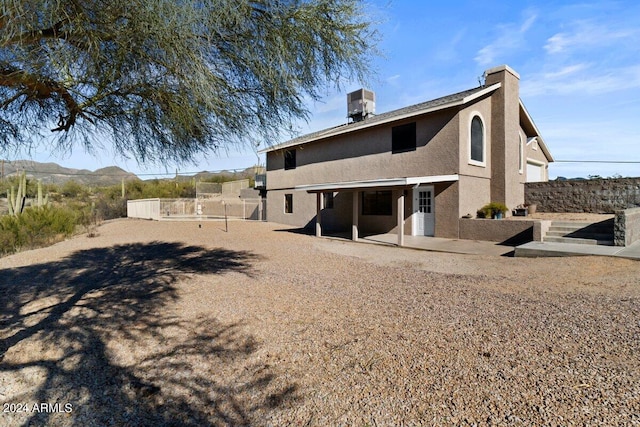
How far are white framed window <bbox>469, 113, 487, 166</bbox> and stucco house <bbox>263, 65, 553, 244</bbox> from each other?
4cm

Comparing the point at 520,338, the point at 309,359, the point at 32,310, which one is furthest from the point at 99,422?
the point at 520,338

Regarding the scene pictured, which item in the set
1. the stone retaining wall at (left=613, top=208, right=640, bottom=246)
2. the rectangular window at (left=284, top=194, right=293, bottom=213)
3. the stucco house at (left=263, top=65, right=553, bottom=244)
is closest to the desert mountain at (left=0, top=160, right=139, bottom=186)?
the stucco house at (left=263, top=65, right=553, bottom=244)

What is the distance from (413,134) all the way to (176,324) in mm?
13954

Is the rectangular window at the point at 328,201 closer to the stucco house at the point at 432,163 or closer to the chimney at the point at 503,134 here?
the stucco house at the point at 432,163

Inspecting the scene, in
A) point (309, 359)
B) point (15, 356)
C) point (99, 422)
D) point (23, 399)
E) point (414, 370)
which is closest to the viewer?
point (99, 422)

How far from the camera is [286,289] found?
695 centimetres

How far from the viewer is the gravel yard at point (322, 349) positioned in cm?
296

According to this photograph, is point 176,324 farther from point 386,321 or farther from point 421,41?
point 421,41

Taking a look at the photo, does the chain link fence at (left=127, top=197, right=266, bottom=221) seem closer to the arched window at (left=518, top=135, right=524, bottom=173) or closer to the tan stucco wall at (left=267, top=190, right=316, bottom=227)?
the tan stucco wall at (left=267, top=190, right=316, bottom=227)

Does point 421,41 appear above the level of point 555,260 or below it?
above

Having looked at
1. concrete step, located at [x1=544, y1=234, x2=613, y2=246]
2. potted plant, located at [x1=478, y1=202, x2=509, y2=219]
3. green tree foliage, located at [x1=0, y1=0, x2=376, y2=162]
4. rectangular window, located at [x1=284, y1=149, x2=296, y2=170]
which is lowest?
concrete step, located at [x1=544, y1=234, x2=613, y2=246]

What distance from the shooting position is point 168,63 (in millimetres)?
3816

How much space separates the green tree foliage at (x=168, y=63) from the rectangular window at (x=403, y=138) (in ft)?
38.8

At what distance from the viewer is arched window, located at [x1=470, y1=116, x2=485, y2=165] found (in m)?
15.3
